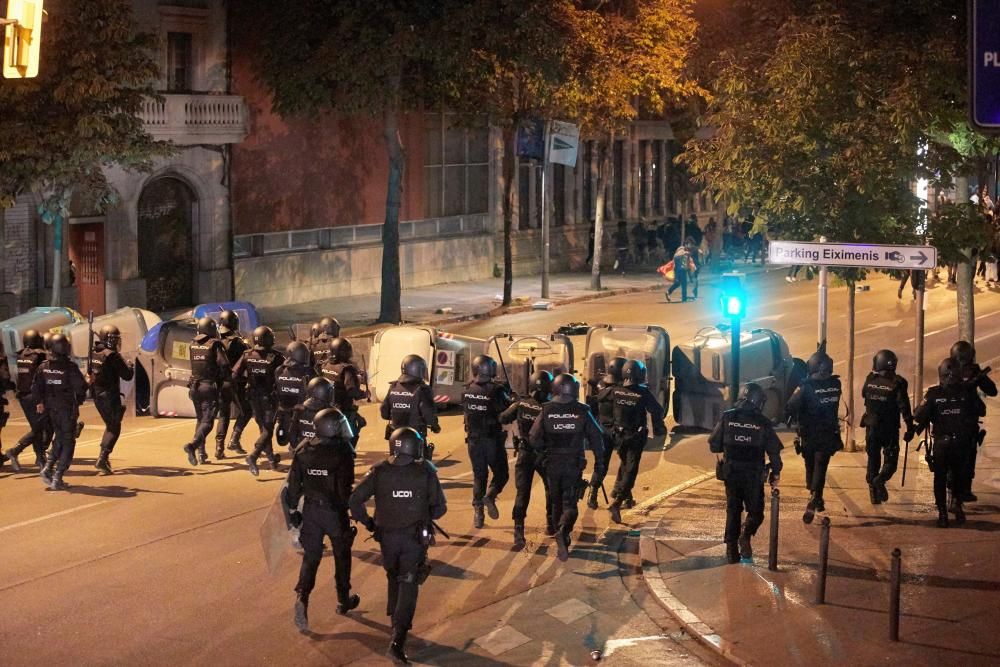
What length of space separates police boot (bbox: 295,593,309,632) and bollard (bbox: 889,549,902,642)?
13.9 feet

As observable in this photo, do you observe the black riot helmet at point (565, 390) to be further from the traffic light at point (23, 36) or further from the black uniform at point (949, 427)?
the traffic light at point (23, 36)

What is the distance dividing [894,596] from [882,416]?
4956 mm

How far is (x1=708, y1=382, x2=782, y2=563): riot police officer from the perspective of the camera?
43.3 ft

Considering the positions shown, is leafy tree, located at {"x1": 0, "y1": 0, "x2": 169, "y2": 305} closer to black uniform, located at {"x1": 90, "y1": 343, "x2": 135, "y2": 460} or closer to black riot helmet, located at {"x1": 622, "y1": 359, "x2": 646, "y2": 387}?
black uniform, located at {"x1": 90, "y1": 343, "x2": 135, "y2": 460}

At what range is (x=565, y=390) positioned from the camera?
13438 millimetres

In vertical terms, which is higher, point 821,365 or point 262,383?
point 821,365

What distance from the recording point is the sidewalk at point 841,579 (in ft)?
36.0

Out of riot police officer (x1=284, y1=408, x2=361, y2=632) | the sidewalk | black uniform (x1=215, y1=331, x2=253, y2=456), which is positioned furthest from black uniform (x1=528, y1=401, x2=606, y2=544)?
black uniform (x1=215, y1=331, x2=253, y2=456)

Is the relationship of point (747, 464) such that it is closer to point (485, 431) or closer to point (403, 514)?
point (485, 431)

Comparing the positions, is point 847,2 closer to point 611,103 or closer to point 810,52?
point 810,52

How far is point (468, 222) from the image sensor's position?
44188mm

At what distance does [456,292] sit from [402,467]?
29.6 metres

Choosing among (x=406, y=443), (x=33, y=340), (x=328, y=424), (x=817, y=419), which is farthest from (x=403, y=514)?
(x=33, y=340)

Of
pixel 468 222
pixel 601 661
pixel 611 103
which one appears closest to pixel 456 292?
pixel 468 222
